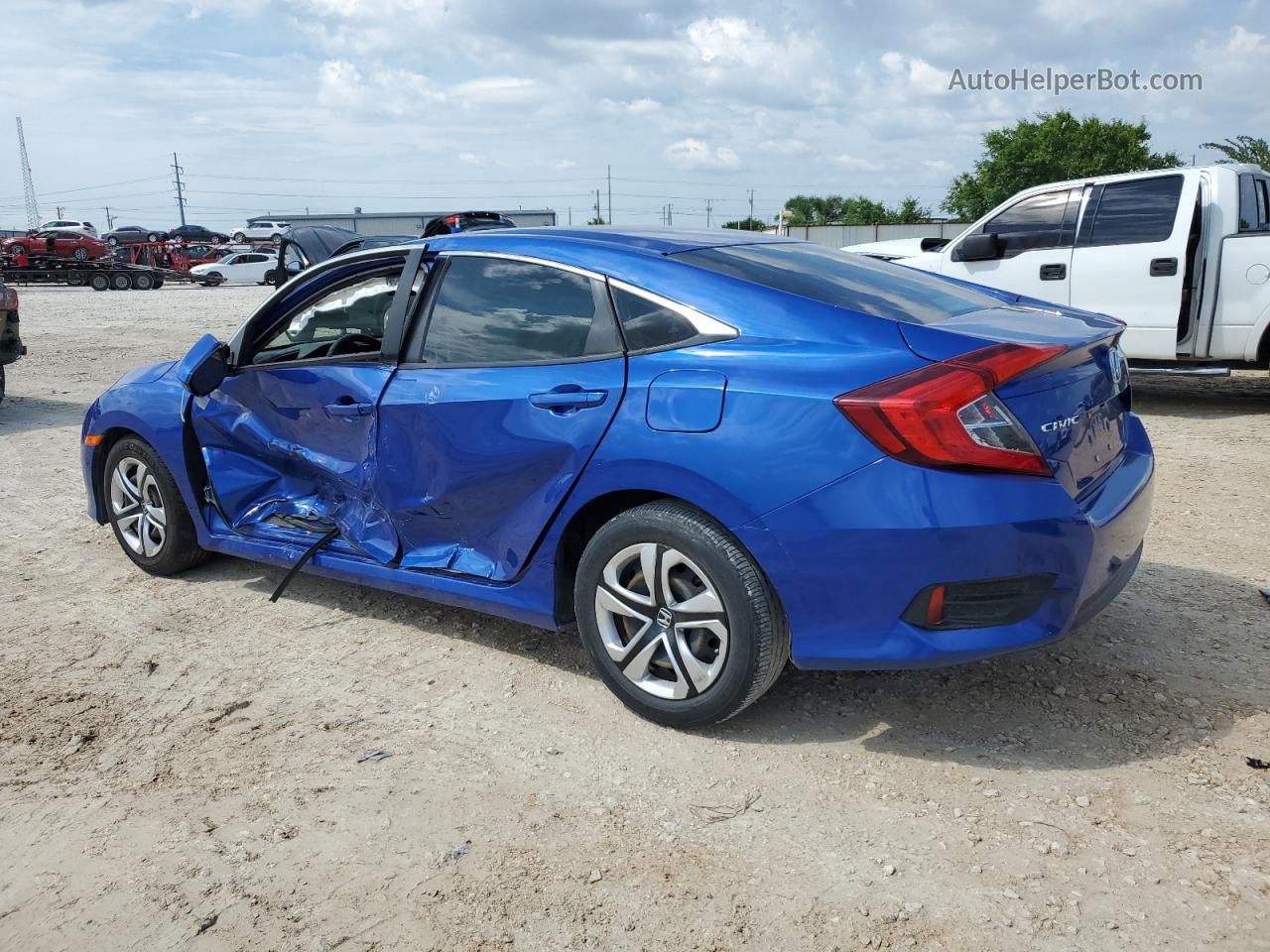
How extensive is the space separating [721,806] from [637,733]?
52cm

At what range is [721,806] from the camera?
309 centimetres

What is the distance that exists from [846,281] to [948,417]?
3.12 ft

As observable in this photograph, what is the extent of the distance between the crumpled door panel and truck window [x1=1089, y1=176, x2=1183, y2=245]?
24.3ft

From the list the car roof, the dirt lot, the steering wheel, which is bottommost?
the dirt lot

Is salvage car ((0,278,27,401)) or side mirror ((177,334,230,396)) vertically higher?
side mirror ((177,334,230,396))

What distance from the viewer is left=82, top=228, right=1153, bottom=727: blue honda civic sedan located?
301 centimetres

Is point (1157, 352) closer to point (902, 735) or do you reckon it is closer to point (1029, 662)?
point (1029, 662)

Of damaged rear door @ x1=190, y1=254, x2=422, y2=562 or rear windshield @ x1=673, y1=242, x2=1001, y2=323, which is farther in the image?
damaged rear door @ x1=190, y1=254, x2=422, y2=562

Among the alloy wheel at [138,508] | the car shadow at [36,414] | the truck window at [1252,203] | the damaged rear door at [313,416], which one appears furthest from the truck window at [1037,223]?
the car shadow at [36,414]

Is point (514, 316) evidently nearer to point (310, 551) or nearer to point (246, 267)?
point (310, 551)

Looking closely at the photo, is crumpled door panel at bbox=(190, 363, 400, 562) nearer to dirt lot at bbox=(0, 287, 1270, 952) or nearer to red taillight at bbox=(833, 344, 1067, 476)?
dirt lot at bbox=(0, 287, 1270, 952)

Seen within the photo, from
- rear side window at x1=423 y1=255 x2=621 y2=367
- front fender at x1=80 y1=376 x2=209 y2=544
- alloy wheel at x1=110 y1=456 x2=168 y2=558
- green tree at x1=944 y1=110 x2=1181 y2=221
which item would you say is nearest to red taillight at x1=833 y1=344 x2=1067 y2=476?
rear side window at x1=423 y1=255 x2=621 y2=367

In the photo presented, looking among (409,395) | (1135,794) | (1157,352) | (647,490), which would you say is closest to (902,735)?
(1135,794)

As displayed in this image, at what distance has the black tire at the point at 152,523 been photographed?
16.7ft
